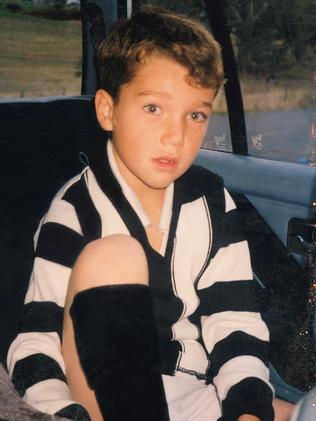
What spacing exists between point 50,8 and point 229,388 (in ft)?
2.95

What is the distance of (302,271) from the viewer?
1.83 meters

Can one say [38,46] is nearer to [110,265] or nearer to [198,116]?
[198,116]

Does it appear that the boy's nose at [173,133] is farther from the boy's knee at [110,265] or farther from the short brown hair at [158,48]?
the boy's knee at [110,265]

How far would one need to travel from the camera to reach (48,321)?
1115 millimetres

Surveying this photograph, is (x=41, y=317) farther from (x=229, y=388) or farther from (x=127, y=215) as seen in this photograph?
(x=229, y=388)

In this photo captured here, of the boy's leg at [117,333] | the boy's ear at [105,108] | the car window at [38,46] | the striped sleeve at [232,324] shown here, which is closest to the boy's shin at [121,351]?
the boy's leg at [117,333]

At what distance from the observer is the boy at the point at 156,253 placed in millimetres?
1021

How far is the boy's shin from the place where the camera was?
3.02 feet

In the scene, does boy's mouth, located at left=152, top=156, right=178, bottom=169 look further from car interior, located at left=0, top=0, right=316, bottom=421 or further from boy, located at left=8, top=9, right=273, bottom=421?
car interior, located at left=0, top=0, right=316, bottom=421

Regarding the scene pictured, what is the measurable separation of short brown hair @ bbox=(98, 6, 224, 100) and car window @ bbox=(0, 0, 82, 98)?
0.27m

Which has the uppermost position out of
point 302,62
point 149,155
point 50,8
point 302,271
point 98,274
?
point 50,8

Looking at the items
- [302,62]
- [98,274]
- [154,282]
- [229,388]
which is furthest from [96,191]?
[302,62]

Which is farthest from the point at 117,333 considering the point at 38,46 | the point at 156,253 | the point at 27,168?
the point at 38,46

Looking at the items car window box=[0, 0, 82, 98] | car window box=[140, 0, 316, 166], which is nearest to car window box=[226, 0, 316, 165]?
car window box=[140, 0, 316, 166]
